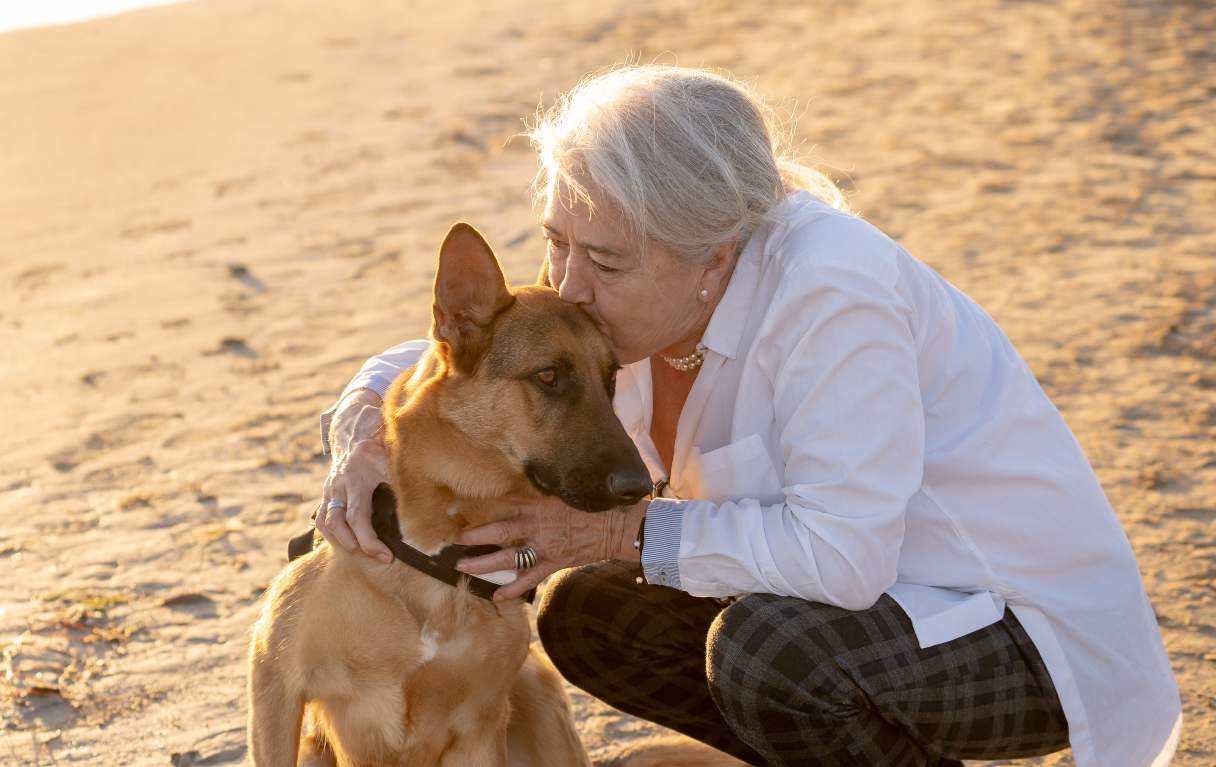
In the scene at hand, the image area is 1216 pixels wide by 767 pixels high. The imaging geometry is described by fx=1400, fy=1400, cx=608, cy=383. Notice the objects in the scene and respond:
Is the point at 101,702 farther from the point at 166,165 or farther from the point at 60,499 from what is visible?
the point at 166,165

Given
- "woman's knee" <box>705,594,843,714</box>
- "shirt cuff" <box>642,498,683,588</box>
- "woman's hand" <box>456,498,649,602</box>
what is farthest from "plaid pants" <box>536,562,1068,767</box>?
"woman's hand" <box>456,498,649,602</box>

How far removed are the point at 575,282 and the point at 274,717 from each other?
4.34 feet

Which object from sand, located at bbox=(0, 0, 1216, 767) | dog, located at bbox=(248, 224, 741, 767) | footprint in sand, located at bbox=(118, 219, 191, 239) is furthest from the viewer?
footprint in sand, located at bbox=(118, 219, 191, 239)

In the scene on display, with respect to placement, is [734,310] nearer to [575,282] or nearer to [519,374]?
[575,282]

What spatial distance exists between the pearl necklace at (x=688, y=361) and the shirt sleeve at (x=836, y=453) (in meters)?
0.42

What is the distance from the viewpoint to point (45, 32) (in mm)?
16781

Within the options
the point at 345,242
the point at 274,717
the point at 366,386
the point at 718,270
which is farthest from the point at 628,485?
the point at 345,242

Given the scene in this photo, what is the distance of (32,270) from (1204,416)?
6861mm

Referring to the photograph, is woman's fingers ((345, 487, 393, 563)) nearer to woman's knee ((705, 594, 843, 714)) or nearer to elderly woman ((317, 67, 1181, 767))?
elderly woman ((317, 67, 1181, 767))

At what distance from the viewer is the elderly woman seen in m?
3.27

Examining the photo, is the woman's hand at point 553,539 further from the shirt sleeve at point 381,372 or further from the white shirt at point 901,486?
the shirt sleeve at point 381,372

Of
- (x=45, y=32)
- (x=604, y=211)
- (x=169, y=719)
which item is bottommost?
(x=45, y=32)

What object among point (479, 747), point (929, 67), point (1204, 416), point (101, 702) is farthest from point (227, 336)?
point (929, 67)

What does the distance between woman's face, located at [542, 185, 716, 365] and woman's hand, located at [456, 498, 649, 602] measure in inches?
18.2
